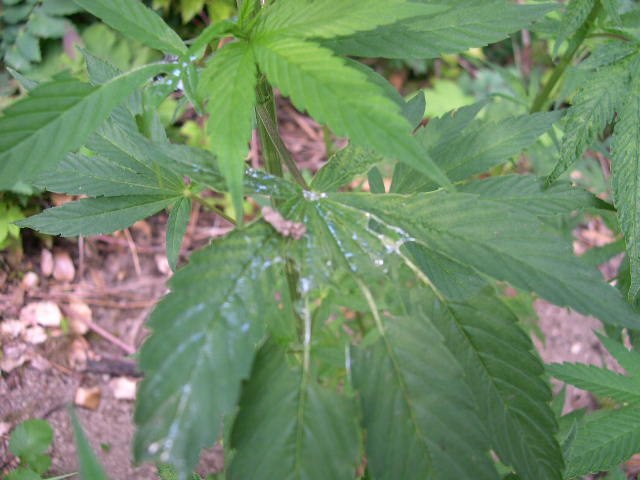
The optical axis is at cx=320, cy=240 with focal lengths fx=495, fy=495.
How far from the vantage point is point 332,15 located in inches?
28.2

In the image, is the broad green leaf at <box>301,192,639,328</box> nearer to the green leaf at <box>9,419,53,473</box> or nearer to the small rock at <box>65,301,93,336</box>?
the green leaf at <box>9,419,53,473</box>

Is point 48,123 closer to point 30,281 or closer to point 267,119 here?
point 267,119

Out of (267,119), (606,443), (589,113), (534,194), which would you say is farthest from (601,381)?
(267,119)

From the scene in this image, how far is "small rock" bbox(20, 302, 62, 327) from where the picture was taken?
2096 mm

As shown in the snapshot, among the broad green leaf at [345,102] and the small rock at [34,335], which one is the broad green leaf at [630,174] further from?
the small rock at [34,335]

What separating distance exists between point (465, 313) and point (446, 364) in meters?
0.14

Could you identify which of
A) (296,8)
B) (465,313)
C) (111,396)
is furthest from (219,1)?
(465,313)

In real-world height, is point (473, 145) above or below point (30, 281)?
above

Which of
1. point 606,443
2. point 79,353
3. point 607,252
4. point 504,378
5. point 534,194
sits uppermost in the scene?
point 534,194

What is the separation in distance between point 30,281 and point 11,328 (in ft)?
0.86

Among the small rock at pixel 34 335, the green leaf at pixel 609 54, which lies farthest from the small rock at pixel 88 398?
the green leaf at pixel 609 54

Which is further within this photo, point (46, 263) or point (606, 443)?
point (46, 263)

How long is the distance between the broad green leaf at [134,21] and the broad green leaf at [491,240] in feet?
1.17

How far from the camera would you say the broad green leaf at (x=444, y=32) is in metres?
0.85
